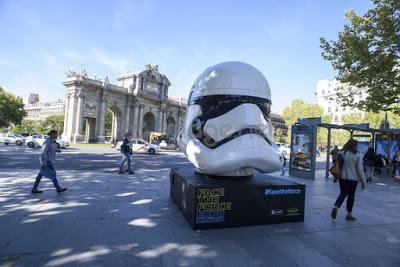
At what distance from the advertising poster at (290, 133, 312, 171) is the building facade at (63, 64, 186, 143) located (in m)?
41.2

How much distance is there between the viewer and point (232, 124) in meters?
5.54

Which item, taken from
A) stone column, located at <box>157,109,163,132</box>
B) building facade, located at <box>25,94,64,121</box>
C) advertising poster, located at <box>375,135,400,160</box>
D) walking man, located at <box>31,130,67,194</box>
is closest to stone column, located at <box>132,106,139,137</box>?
stone column, located at <box>157,109,163,132</box>

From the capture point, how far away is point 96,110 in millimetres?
51250

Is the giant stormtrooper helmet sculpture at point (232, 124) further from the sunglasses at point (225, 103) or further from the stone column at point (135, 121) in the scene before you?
the stone column at point (135, 121)

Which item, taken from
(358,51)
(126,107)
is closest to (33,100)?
(126,107)

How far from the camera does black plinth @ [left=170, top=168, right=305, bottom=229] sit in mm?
5059

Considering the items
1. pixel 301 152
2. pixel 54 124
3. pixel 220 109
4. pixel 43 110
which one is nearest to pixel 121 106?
pixel 54 124

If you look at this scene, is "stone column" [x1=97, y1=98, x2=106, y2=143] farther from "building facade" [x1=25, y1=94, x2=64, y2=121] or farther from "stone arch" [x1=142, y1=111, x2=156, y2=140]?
"building facade" [x1=25, y1=94, x2=64, y2=121]

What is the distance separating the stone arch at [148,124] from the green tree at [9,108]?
23698 mm

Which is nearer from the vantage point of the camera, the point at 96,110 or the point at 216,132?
the point at 216,132

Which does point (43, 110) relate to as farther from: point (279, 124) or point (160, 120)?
point (279, 124)

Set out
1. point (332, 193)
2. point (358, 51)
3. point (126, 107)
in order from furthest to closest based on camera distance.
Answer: point (126, 107) < point (358, 51) < point (332, 193)

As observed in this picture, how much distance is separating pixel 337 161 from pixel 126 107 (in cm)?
5453

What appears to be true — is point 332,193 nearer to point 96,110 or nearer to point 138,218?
point 138,218
